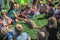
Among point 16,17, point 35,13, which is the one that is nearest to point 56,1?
point 35,13

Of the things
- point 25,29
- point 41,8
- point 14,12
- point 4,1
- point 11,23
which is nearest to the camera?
point 25,29

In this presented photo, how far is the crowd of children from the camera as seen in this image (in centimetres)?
835

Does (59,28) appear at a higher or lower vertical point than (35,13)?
higher

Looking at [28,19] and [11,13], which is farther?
[11,13]

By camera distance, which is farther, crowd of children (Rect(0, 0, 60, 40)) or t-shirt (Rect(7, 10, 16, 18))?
t-shirt (Rect(7, 10, 16, 18))

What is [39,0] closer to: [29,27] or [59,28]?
[29,27]

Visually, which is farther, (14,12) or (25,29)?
(14,12)

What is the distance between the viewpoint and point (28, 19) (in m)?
12.1

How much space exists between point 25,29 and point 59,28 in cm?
274

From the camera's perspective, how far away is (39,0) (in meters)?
14.6

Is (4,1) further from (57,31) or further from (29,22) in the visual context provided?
(57,31)

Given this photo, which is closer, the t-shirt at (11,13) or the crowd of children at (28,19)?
the crowd of children at (28,19)

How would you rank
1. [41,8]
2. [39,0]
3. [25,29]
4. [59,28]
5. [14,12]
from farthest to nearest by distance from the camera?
[39,0] < [41,8] < [14,12] < [25,29] < [59,28]

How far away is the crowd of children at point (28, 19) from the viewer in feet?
27.4
